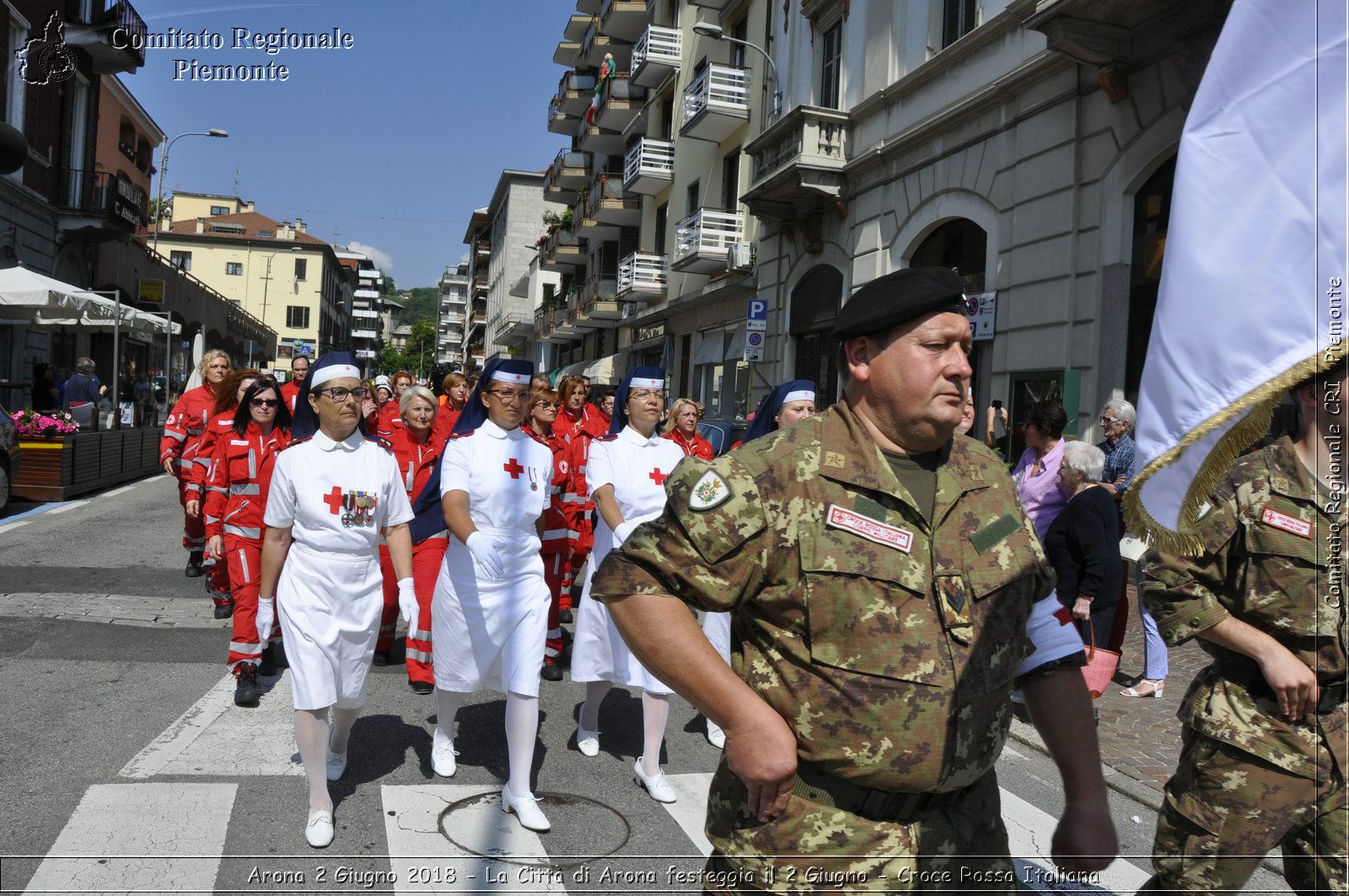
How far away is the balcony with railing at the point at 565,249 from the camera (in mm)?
44656

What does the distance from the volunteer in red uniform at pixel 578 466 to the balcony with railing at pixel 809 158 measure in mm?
8239

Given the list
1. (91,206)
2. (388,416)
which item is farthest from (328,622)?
(91,206)

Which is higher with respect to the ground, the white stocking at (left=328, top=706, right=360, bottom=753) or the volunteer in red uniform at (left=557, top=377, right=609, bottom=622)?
the volunteer in red uniform at (left=557, top=377, right=609, bottom=622)

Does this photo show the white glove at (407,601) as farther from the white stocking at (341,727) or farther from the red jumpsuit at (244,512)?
the red jumpsuit at (244,512)

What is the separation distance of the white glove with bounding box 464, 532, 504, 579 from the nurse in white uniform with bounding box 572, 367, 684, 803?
2.43ft

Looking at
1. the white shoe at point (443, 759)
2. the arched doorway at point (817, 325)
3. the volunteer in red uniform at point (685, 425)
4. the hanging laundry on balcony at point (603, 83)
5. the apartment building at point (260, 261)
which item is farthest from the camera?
the apartment building at point (260, 261)

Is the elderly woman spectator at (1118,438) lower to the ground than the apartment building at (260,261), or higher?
lower

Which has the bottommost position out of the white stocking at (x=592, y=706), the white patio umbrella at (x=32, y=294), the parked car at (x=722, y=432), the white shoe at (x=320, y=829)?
the white shoe at (x=320, y=829)

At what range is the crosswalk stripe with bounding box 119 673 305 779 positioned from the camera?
5.11 metres

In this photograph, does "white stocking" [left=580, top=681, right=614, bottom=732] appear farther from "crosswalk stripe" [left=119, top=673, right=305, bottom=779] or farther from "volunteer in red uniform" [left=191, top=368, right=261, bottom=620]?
"volunteer in red uniform" [left=191, top=368, right=261, bottom=620]

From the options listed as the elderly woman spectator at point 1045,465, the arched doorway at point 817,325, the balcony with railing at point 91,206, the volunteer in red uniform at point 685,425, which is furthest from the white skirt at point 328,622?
the balcony with railing at point 91,206

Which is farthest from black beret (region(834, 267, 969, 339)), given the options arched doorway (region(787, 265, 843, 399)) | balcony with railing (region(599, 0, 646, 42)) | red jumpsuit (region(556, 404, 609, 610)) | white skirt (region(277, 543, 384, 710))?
balcony with railing (region(599, 0, 646, 42))

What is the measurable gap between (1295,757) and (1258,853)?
0.27 m

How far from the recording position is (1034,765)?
6012mm
